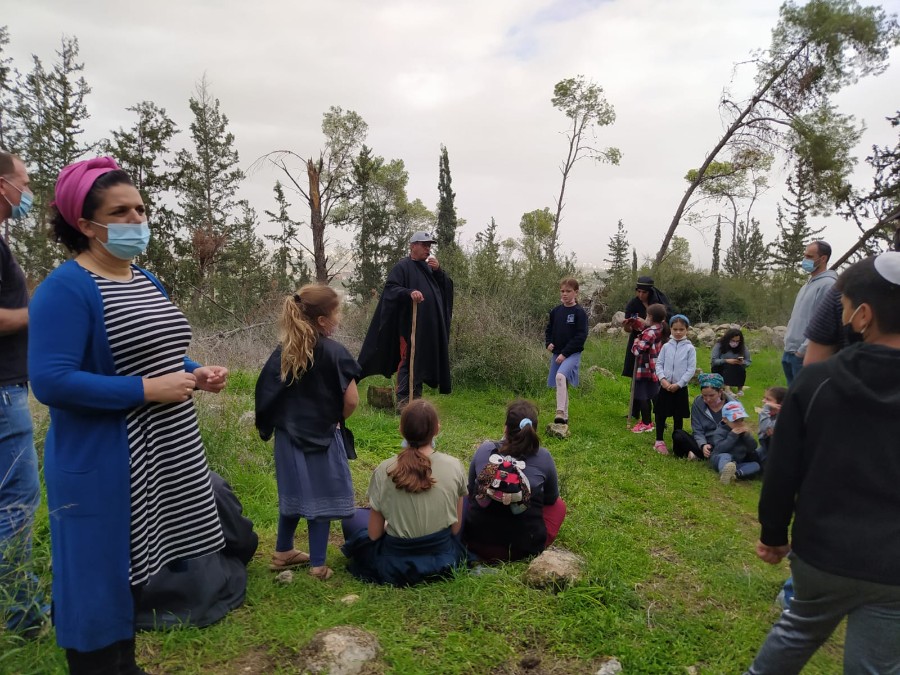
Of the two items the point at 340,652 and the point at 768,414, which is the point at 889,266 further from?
the point at 768,414

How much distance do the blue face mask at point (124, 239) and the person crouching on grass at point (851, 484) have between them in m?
2.17

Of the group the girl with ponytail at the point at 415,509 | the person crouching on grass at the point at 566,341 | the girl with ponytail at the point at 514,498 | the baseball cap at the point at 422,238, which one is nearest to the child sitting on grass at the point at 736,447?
the person crouching on grass at the point at 566,341

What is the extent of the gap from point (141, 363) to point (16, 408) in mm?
853

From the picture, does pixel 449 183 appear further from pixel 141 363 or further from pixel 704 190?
pixel 141 363

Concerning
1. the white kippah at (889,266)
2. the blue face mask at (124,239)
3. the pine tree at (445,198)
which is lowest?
the white kippah at (889,266)

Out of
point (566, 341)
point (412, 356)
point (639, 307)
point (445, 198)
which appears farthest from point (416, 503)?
point (445, 198)

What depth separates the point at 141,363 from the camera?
73.1 inches

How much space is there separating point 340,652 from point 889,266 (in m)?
2.41

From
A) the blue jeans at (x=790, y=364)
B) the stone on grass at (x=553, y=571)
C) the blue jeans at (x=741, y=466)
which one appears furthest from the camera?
the blue jeans at (x=790, y=364)

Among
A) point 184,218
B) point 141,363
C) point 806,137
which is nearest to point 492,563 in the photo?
point 141,363

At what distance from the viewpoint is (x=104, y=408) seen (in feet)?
5.53

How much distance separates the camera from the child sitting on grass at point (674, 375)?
5.95 meters

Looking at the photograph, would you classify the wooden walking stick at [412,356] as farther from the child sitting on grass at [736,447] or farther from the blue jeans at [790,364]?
the blue jeans at [790,364]

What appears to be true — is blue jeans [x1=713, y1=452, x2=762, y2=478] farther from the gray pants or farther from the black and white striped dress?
the black and white striped dress
